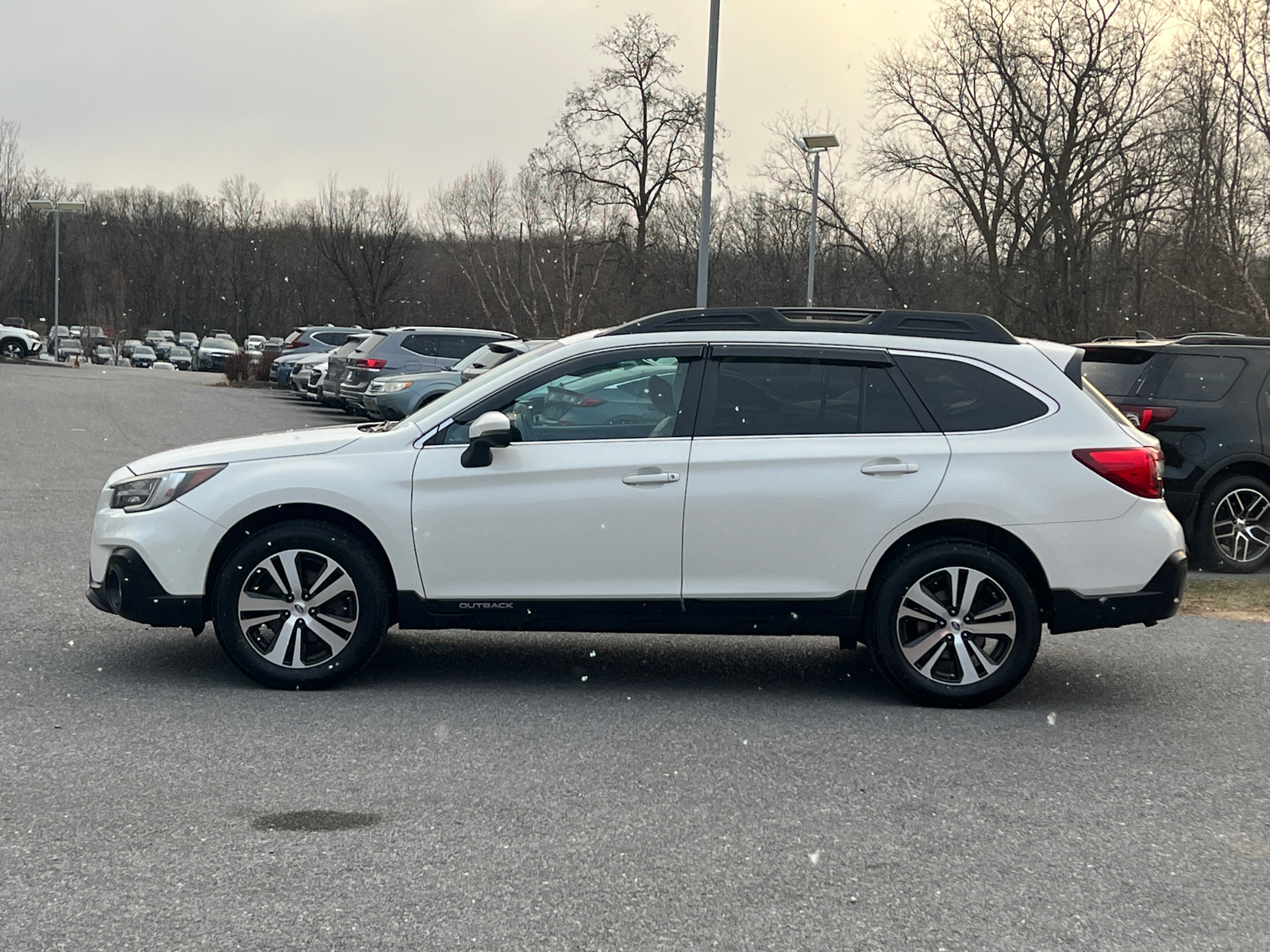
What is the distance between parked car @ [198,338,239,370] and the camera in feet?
243

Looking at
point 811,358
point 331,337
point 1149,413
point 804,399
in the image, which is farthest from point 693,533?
point 331,337

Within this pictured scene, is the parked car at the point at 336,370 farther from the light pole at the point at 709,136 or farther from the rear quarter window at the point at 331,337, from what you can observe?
the rear quarter window at the point at 331,337

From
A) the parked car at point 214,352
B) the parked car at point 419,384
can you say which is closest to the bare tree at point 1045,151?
the parked car at point 419,384

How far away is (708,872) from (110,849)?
182cm

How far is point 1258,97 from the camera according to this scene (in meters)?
30.4

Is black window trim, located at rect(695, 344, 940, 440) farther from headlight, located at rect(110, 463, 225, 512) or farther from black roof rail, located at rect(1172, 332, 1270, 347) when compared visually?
black roof rail, located at rect(1172, 332, 1270, 347)

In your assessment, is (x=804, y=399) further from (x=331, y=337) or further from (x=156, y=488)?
(x=331, y=337)

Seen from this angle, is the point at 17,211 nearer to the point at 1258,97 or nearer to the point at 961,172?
the point at 961,172

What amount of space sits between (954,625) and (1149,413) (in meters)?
5.22

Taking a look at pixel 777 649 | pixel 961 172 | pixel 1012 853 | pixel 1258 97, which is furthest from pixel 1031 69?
pixel 1012 853

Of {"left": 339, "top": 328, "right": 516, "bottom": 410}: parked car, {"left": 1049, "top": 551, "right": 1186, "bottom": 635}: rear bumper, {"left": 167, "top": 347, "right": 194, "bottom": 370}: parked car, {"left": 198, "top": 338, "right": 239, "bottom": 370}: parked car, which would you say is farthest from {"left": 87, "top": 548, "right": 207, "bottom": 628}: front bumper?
{"left": 167, "top": 347, "right": 194, "bottom": 370}: parked car

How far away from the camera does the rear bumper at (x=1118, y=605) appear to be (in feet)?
19.9

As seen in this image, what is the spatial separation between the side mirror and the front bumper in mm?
1421

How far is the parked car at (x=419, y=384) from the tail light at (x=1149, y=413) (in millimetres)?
11740
